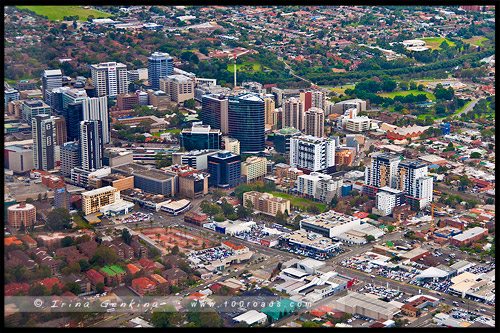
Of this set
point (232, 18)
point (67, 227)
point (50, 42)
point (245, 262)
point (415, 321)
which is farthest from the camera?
point (232, 18)

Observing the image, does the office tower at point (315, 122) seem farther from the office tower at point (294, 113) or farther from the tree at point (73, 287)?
the tree at point (73, 287)

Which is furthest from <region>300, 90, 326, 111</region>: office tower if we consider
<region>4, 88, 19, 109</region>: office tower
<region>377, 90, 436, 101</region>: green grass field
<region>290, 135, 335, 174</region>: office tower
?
<region>4, 88, 19, 109</region>: office tower

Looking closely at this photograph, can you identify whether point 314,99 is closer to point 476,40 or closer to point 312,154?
point 312,154

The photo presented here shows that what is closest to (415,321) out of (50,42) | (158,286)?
(158,286)

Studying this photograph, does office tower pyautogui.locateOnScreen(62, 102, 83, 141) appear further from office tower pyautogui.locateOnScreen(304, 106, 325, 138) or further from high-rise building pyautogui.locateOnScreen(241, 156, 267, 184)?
office tower pyautogui.locateOnScreen(304, 106, 325, 138)

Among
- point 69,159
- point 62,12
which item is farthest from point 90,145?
point 62,12

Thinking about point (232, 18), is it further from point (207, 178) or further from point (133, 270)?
point (133, 270)

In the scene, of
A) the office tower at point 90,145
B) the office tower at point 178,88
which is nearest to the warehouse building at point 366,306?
the office tower at point 90,145
